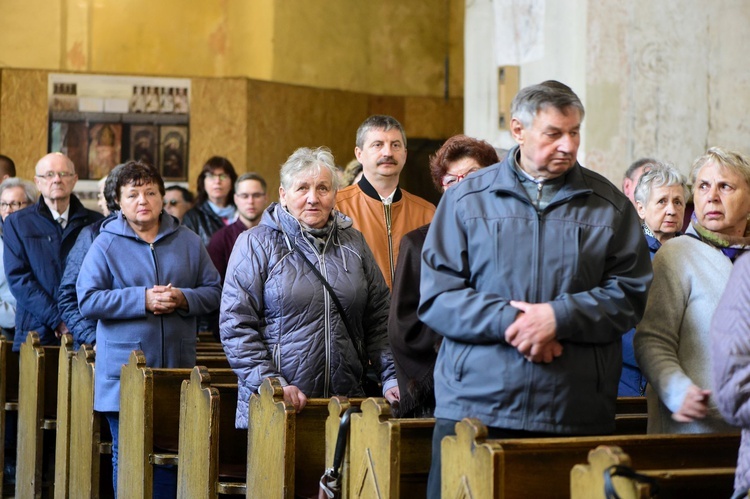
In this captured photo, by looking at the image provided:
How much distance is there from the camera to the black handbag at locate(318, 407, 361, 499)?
333cm

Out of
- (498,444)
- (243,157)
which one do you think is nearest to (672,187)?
(498,444)

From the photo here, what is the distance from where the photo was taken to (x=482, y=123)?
7.48m

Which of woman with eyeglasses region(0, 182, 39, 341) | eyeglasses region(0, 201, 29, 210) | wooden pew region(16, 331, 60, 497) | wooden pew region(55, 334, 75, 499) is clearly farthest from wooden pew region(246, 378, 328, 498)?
eyeglasses region(0, 201, 29, 210)

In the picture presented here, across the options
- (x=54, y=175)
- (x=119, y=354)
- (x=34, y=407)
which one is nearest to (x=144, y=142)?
(x=54, y=175)

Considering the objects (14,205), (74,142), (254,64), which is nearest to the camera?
(14,205)

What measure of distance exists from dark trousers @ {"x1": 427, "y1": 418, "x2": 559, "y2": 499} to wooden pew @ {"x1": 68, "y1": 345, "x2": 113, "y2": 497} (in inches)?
84.1

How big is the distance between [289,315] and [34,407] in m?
2.17

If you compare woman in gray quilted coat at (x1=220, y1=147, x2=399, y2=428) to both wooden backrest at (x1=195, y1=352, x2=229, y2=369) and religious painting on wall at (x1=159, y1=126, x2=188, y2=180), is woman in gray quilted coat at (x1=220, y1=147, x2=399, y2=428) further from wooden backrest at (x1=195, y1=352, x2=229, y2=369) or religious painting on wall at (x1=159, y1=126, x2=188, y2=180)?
religious painting on wall at (x1=159, y1=126, x2=188, y2=180)

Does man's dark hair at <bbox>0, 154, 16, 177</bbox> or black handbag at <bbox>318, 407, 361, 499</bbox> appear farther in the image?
man's dark hair at <bbox>0, 154, 16, 177</bbox>

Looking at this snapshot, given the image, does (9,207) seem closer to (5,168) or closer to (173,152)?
(5,168)

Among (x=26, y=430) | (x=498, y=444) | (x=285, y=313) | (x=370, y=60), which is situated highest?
(x=370, y=60)

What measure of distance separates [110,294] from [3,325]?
2.17 meters

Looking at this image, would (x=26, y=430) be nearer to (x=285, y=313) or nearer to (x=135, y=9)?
(x=285, y=313)

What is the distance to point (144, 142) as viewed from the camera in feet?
32.2
